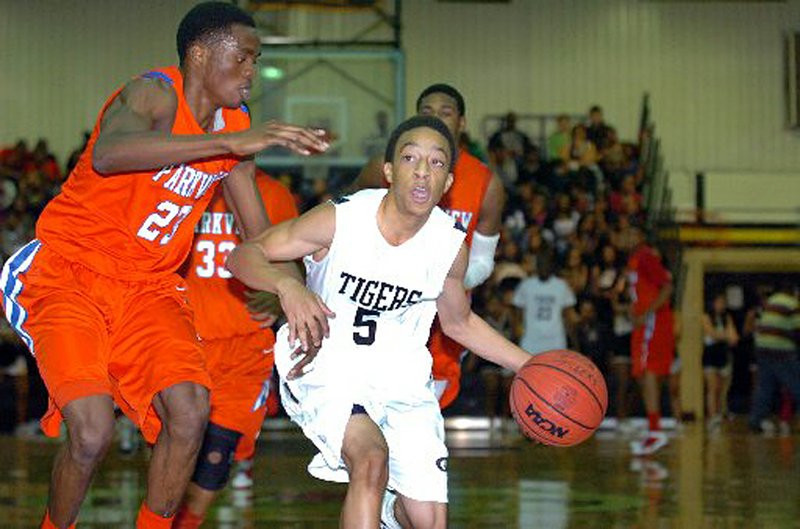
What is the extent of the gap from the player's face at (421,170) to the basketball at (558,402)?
78 cm

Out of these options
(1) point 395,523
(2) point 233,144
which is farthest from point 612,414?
(2) point 233,144

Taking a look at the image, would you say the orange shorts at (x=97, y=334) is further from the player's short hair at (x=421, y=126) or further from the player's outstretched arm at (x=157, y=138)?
the player's short hair at (x=421, y=126)

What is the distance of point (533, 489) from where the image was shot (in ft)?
34.4

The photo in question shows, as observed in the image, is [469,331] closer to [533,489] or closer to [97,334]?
[97,334]

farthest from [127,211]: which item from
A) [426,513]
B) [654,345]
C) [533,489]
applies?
[654,345]

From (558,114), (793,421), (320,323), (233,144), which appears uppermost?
(558,114)

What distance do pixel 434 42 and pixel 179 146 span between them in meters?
19.5

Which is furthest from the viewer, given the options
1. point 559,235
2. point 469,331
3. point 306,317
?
point 559,235

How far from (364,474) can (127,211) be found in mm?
1378

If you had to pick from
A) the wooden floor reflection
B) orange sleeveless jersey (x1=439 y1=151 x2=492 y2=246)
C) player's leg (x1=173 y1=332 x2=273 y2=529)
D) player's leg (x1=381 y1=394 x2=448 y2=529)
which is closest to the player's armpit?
player's leg (x1=381 y1=394 x2=448 y2=529)

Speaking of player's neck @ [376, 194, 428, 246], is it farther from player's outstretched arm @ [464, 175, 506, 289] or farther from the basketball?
player's outstretched arm @ [464, 175, 506, 289]

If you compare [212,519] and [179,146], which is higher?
[179,146]

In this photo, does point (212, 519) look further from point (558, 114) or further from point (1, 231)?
point (558, 114)

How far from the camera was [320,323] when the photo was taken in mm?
5086
